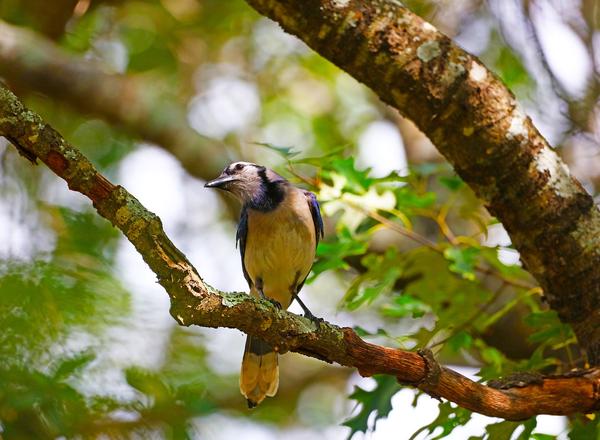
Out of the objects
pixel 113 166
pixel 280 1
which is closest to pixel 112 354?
pixel 280 1

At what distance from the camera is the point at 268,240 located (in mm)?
5836

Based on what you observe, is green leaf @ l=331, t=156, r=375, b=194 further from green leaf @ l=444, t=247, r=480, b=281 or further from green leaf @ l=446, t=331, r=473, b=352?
green leaf @ l=446, t=331, r=473, b=352

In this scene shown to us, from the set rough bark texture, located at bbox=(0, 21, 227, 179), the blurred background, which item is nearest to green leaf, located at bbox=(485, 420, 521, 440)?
the blurred background

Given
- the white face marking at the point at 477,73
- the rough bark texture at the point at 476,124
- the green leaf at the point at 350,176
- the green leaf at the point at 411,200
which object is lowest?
the green leaf at the point at 350,176

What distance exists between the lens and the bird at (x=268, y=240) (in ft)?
17.6

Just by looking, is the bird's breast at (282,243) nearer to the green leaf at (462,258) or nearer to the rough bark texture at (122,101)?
the green leaf at (462,258)

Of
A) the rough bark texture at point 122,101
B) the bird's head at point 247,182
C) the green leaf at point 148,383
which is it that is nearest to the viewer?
the green leaf at point 148,383

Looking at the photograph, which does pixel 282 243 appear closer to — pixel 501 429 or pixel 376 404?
pixel 376 404

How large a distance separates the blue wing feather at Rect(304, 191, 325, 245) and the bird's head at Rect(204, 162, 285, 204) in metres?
0.26

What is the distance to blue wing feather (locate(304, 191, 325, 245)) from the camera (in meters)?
5.94

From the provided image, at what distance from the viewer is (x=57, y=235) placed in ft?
13.5

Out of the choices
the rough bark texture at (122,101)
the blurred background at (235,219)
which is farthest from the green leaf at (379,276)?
the rough bark texture at (122,101)

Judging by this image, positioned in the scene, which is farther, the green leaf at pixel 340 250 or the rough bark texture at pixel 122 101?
the rough bark texture at pixel 122 101

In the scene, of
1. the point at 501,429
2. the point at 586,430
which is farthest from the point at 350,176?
the point at 586,430
